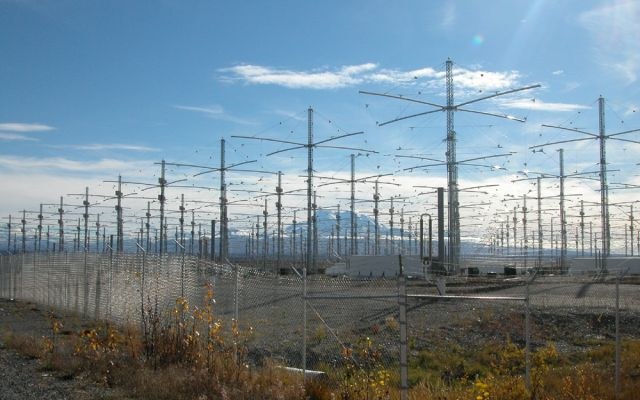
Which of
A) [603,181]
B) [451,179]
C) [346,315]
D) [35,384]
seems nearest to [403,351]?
[35,384]

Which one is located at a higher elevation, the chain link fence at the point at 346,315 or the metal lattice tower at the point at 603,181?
the metal lattice tower at the point at 603,181

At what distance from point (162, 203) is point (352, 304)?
80.9ft

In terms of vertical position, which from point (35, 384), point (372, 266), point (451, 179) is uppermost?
point (451, 179)

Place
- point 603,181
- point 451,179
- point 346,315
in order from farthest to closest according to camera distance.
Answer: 1. point 603,181
2. point 451,179
3. point 346,315

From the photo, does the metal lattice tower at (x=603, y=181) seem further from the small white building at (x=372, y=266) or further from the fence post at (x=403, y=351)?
the fence post at (x=403, y=351)

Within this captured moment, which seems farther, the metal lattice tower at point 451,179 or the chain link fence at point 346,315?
the metal lattice tower at point 451,179

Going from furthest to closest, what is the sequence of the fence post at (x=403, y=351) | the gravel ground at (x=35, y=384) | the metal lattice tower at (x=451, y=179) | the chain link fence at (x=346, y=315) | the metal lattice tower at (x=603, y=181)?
the metal lattice tower at (x=603, y=181), the metal lattice tower at (x=451, y=179), the chain link fence at (x=346, y=315), the gravel ground at (x=35, y=384), the fence post at (x=403, y=351)

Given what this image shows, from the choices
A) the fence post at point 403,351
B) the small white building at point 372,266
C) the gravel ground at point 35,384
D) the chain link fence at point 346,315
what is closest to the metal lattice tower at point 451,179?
the small white building at point 372,266

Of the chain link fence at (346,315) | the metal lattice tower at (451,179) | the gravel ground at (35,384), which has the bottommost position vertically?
the gravel ground at (35,384)

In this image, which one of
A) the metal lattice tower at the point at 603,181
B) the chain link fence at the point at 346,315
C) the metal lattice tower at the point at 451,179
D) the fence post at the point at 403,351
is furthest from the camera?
the metal lattice tower at the point at 603,181

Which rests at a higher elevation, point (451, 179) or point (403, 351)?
point (451, 179)

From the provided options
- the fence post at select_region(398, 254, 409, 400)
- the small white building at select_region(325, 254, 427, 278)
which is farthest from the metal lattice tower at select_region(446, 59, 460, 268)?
the fence post at select_region(398, 254, 409, 400)

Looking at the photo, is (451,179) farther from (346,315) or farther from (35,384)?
(35,384)

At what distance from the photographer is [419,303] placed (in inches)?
828
